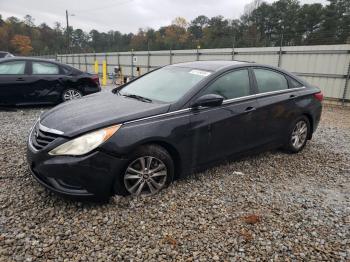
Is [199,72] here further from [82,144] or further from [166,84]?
[82,144]

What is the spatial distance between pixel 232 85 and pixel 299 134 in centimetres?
176

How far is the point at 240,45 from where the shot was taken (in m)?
15.6

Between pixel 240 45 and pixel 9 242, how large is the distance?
15.0 m

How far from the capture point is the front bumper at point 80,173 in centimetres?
277

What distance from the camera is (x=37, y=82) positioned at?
7.67 meters

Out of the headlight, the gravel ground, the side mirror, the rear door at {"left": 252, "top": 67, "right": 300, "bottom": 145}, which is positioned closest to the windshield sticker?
the side mirror

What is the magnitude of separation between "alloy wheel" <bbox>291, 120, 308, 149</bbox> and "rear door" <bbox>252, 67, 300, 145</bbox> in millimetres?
276

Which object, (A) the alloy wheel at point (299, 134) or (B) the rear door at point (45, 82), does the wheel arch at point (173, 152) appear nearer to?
(A) the alloy wheel at point (299, 134)

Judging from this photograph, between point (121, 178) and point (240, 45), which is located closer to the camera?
point (121, 178)

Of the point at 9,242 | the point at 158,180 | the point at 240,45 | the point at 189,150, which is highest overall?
the point at 240,45

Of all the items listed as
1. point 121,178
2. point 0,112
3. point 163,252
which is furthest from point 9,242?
point 0,112

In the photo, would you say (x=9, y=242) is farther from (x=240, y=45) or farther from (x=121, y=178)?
(x=240, y=45)

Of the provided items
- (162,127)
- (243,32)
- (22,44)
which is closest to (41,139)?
(162,127)

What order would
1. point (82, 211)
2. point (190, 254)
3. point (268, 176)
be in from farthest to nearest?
point (268, 176) < point (82, 211) < point (190, 254)
